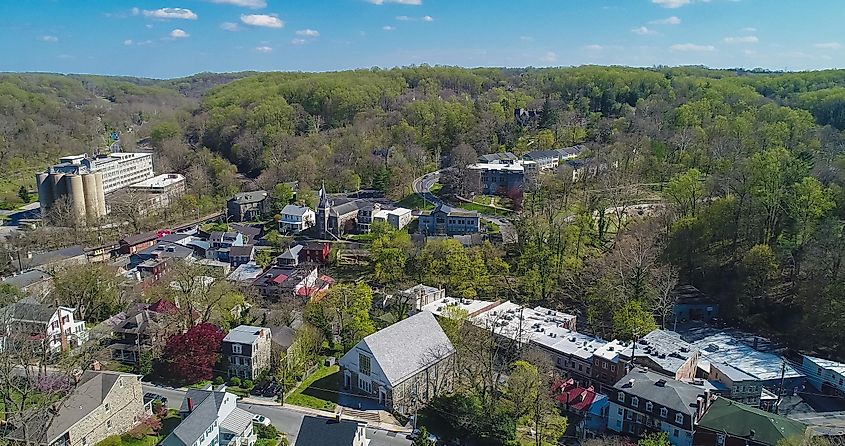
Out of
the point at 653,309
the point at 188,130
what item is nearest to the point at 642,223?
the point at 653,309

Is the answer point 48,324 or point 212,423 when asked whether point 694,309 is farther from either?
point 48,324

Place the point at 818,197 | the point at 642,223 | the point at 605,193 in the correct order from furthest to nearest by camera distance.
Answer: the point at 605,193, the point at 642,223, the point at 818,197

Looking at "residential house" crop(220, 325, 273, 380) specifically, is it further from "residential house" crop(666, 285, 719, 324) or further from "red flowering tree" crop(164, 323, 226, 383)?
"residential house" crop(666, 285, 719, 324)

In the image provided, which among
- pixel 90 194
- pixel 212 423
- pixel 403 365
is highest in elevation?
pixel 90 194

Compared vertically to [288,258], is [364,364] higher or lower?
lower

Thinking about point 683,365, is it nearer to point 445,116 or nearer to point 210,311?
point 210,311

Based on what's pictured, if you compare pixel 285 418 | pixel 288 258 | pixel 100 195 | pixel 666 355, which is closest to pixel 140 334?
pixel 285 418

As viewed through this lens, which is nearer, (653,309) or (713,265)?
(653,309)
